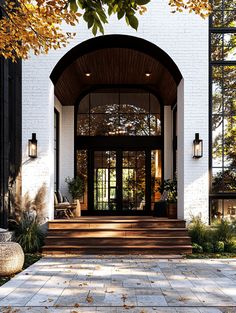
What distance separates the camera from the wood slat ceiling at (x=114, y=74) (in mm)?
11773

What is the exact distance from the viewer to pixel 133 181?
48.5ft

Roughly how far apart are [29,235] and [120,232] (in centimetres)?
211

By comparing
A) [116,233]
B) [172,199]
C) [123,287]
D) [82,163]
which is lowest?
[123,287]

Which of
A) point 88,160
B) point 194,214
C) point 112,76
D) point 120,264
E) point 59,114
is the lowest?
point 120,264

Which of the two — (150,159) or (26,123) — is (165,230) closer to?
(26,123)

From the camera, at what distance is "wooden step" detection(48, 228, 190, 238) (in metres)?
9.92

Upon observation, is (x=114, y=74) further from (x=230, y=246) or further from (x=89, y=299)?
(x=89, y=299)

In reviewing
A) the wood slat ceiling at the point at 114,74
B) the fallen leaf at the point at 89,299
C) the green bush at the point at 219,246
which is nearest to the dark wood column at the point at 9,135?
the wood slat ceiling at the point at 114,74

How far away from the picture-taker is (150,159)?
14898 millimetres

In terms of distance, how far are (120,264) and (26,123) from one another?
4.30 meters

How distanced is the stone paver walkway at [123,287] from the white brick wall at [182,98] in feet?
7.54

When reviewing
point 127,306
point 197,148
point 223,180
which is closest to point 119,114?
point 197,148

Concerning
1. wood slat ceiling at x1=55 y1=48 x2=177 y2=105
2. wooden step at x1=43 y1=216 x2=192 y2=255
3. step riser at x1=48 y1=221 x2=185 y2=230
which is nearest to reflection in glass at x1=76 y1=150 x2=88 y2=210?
wood slat ceiling at x1=55 y1=48 x2=177 y2=105

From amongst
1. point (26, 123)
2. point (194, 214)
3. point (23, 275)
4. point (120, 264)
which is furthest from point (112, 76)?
point (23, 275)
